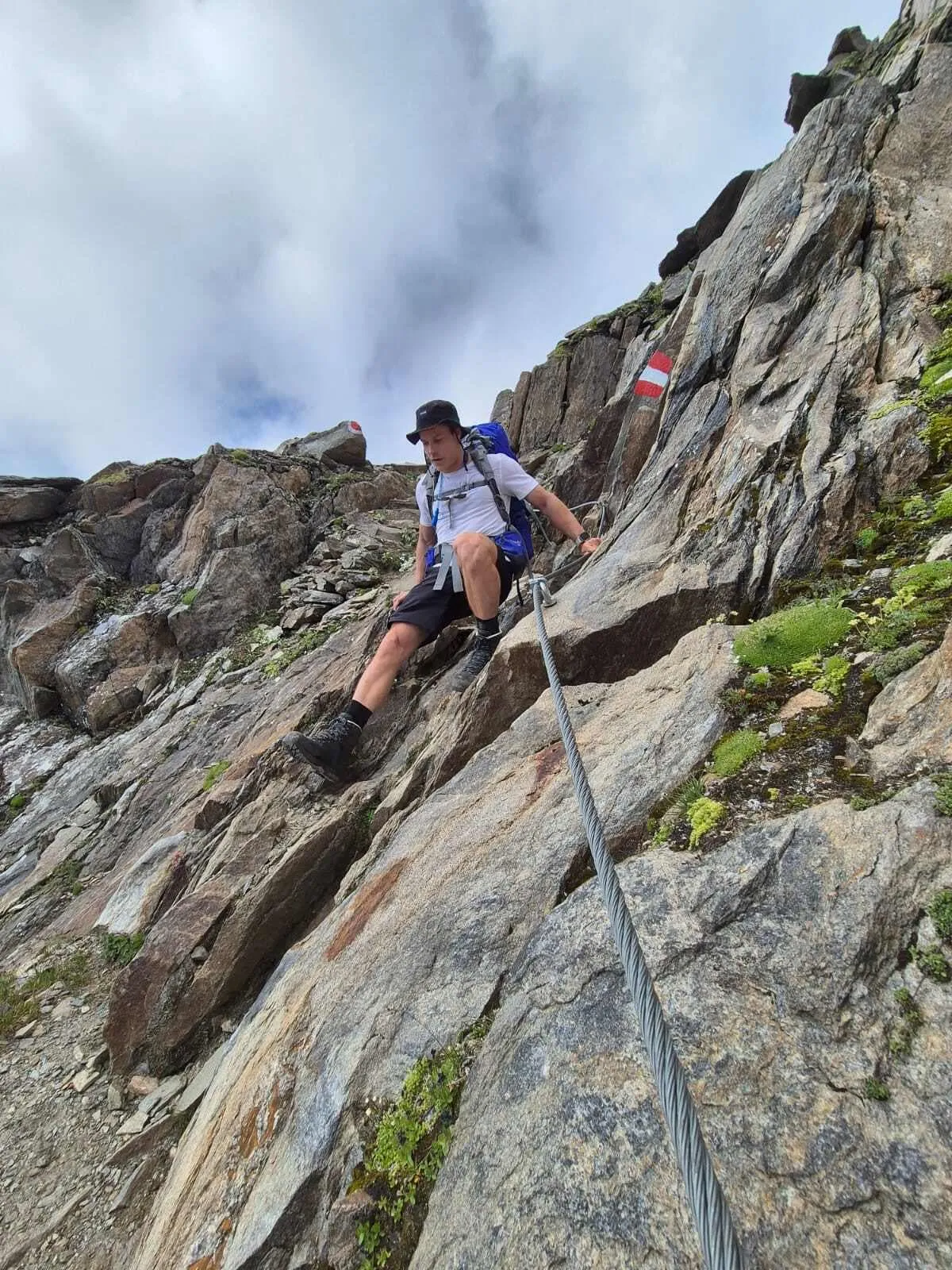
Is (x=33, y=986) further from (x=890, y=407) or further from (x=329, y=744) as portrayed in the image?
(x=890, y=407)

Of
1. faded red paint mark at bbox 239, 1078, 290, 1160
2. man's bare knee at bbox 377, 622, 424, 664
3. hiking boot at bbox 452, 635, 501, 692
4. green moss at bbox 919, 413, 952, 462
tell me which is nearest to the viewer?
faded red paint mark at bbox 239, 1078, 290, 1160

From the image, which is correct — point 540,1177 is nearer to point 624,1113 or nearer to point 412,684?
point 624,1113

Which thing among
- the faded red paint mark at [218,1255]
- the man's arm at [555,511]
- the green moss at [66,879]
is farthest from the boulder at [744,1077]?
the green moss at [66,879]

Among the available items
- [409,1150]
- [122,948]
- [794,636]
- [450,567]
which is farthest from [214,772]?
[794,636]

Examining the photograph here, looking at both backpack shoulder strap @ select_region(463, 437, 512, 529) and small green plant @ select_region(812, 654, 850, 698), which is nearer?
small green plant @ select_region(812, 654, 850, 698)

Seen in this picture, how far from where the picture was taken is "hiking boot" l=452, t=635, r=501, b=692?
7957 mm

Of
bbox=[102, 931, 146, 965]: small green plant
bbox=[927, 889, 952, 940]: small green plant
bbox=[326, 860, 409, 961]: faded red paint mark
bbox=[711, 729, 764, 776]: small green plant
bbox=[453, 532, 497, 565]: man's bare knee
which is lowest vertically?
bbox=[102, 931, 146, 965]: small green plant

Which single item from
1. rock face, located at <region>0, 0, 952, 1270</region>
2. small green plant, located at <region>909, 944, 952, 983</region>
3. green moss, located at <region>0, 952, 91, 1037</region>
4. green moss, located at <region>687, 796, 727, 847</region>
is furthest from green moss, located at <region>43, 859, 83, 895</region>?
small green plant, located at <region>909, 944, 952, 983</region>

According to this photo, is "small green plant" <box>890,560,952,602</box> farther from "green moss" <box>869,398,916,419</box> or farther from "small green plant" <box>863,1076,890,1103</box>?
"small green plant" <box>863,1076,890,1103</box>

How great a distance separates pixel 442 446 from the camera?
8023 millimetres

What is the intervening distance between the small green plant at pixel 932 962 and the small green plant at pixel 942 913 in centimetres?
6

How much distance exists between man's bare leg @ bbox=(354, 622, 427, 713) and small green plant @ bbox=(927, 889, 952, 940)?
19.5ft

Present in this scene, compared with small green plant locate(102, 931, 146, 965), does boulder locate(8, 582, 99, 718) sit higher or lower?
higher

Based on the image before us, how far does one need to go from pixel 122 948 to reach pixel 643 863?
27.6 ft
